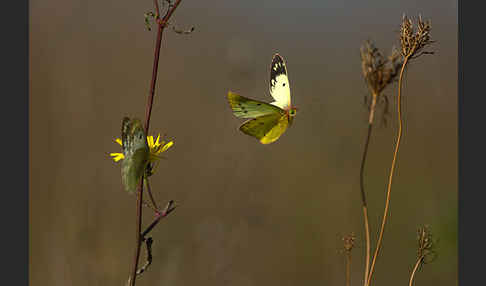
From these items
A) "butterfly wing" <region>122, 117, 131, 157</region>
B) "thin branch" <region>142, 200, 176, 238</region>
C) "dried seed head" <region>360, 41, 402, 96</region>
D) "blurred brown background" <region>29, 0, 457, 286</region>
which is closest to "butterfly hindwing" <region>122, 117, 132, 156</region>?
"butterfly wing" <region>122, 117, 131, 157</region>

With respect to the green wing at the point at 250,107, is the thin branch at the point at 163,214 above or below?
below

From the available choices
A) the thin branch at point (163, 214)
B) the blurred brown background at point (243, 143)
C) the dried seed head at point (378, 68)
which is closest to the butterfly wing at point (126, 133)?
the thin branch at point (163, 214)

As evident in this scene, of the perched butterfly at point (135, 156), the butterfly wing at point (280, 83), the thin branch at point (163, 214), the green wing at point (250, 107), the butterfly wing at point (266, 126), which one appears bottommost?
the thin branch at point (163, 214)

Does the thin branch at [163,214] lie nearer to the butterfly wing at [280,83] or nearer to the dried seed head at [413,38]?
the butterfly wing at [280,83]

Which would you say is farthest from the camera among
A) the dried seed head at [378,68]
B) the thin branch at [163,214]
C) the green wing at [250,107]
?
the dried seed head at [378,68]

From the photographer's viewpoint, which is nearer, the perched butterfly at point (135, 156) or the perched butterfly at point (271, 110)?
the perched butterfly at point (135, 156)

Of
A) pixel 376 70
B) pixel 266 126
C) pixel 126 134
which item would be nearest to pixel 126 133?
pixel 126 134

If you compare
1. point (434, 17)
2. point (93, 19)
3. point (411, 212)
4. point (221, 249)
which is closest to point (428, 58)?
point (434, 17)
